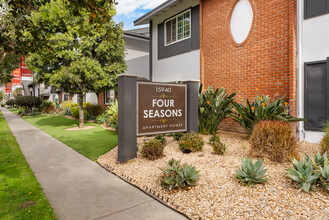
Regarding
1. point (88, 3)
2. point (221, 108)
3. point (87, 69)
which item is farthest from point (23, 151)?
point (221, 108)

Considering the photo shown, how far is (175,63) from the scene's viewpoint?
38.8 feet

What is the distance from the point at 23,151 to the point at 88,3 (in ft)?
19.9

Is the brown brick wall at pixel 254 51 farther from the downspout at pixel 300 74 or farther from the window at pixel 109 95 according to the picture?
the window at pixel 109 95

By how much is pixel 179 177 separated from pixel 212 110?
4.20 meters

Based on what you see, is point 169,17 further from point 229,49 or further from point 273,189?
point 273,189

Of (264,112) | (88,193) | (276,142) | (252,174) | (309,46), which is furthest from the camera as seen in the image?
(309,46)

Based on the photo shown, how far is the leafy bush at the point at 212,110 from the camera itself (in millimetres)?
7434

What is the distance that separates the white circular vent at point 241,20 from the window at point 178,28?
9.09ft

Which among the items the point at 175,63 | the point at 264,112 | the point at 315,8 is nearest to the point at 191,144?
the point at 264,112

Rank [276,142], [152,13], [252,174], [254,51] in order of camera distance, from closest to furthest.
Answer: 1. [252,174]
2. [276,142]
3. [254,51]
4. [152,13]

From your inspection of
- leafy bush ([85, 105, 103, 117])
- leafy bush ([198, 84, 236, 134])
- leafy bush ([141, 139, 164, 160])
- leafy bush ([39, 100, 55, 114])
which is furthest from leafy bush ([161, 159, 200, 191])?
leafy bush ([39, 100, 55, 114])

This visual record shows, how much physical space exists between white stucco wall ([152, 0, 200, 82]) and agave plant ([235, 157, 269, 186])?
23.4ft

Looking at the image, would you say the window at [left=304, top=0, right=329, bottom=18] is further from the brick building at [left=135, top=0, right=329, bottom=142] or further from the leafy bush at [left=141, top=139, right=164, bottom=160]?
the leafy bush at [left=141, top=139, right=164, bottom=160]

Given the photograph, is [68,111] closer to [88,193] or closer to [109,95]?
[109,95]
